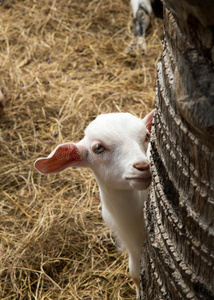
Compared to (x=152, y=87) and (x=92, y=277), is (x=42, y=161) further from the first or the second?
(x=152, y=87)

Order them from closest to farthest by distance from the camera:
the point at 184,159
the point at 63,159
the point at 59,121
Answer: the point at 184,159
the point at 63,159
the point at 59,121

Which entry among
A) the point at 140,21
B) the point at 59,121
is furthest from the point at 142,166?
the point at 140,21

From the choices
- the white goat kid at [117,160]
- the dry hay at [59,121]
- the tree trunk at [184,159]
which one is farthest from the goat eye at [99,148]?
the dry hay at [59,121]

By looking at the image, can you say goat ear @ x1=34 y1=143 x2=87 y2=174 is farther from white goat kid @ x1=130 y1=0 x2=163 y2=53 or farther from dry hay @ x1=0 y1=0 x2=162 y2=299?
white goat kid @ x1=130 y1=0 x2=163 y2=53

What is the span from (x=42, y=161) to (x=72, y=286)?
3.72ft

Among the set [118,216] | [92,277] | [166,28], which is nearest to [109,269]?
[92,277]

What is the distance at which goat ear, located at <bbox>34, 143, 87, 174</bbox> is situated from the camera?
7.98 ft

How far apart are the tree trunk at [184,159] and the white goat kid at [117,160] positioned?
461 millimetres

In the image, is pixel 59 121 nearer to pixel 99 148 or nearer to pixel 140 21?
pixel 140 21

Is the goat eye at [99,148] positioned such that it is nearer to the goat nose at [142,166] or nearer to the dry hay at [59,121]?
the goat nose at [142,166]

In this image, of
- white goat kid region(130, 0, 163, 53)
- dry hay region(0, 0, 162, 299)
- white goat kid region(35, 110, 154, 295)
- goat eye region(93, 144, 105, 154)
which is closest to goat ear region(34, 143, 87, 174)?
white goat kid region(35, 110, 154, 295)

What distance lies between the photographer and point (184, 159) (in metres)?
1.37

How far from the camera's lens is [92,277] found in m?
3.21

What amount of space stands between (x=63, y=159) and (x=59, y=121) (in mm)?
1973
